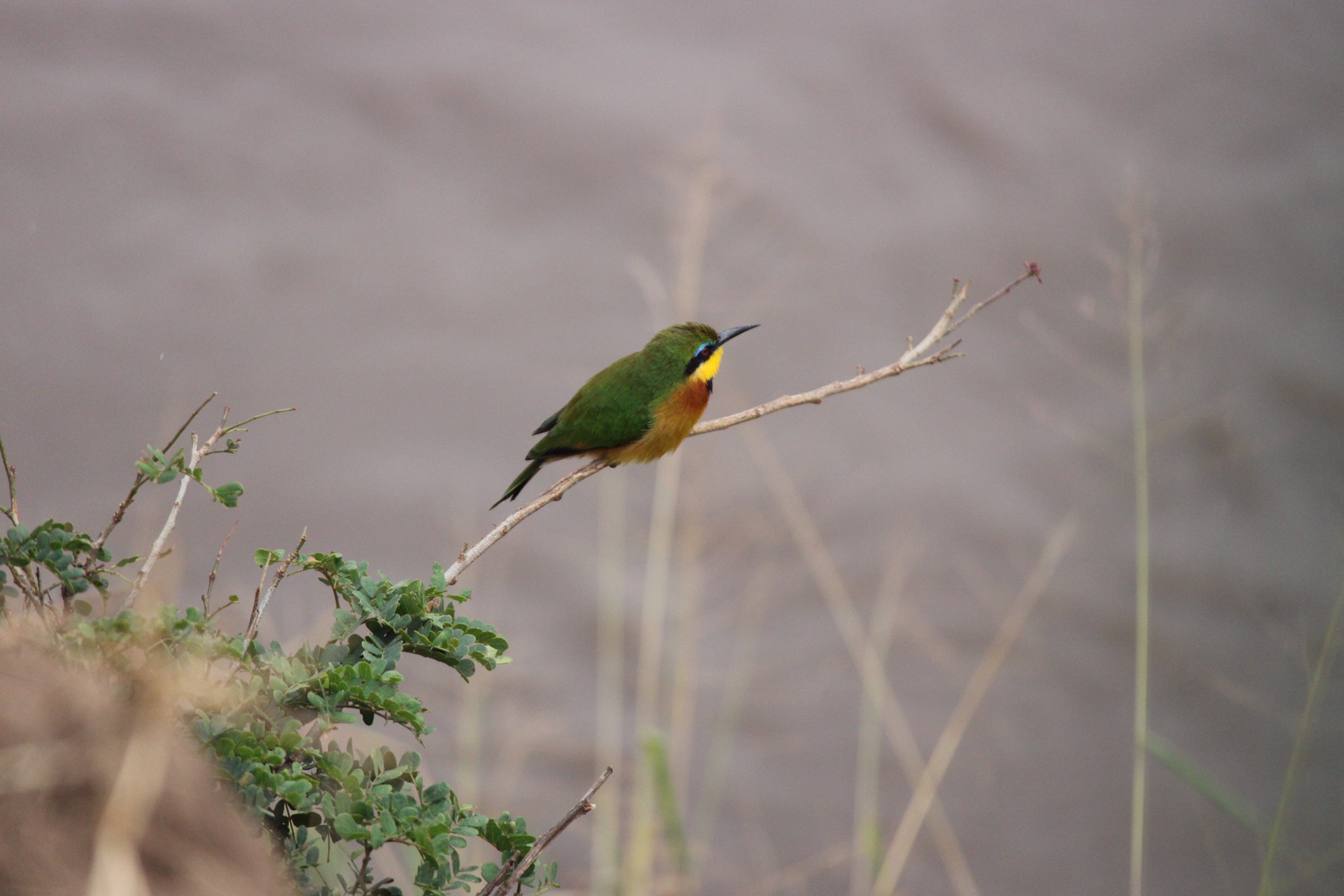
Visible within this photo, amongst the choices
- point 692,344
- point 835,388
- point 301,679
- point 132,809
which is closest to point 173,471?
point 301,679

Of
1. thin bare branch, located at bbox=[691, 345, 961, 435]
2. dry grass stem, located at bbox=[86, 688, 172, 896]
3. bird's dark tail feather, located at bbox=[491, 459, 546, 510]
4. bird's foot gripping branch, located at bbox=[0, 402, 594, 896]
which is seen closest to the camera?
dry grass stem, located at bbox=[86, 688, 172, 896]

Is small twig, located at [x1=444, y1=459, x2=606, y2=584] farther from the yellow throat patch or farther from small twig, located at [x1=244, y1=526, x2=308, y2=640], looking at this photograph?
the yellow throat patch

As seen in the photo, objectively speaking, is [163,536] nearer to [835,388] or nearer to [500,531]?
[500,531]

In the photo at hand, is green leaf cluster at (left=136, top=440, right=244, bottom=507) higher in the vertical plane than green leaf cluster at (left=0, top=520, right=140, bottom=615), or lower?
higher

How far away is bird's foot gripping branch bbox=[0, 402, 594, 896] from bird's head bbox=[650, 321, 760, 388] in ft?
2.48

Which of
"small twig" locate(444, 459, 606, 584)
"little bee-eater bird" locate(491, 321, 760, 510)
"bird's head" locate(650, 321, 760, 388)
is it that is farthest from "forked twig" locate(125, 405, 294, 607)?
"bird's head" locate(650, 321, 760, 388)

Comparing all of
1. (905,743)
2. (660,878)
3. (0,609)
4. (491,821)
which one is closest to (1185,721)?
(905,743)

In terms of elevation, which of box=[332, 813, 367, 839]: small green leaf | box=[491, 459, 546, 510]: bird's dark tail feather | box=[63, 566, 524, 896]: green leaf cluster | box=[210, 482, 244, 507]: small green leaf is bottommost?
box=[332, 813, 367, 839]: small green leaf

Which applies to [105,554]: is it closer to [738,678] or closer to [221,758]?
[221,758]

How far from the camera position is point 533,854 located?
1.86ft

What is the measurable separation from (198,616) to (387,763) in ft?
0.42

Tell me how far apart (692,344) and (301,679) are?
2.83ft

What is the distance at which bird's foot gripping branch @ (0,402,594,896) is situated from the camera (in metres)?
0.51

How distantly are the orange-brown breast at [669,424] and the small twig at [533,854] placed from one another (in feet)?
2.47
